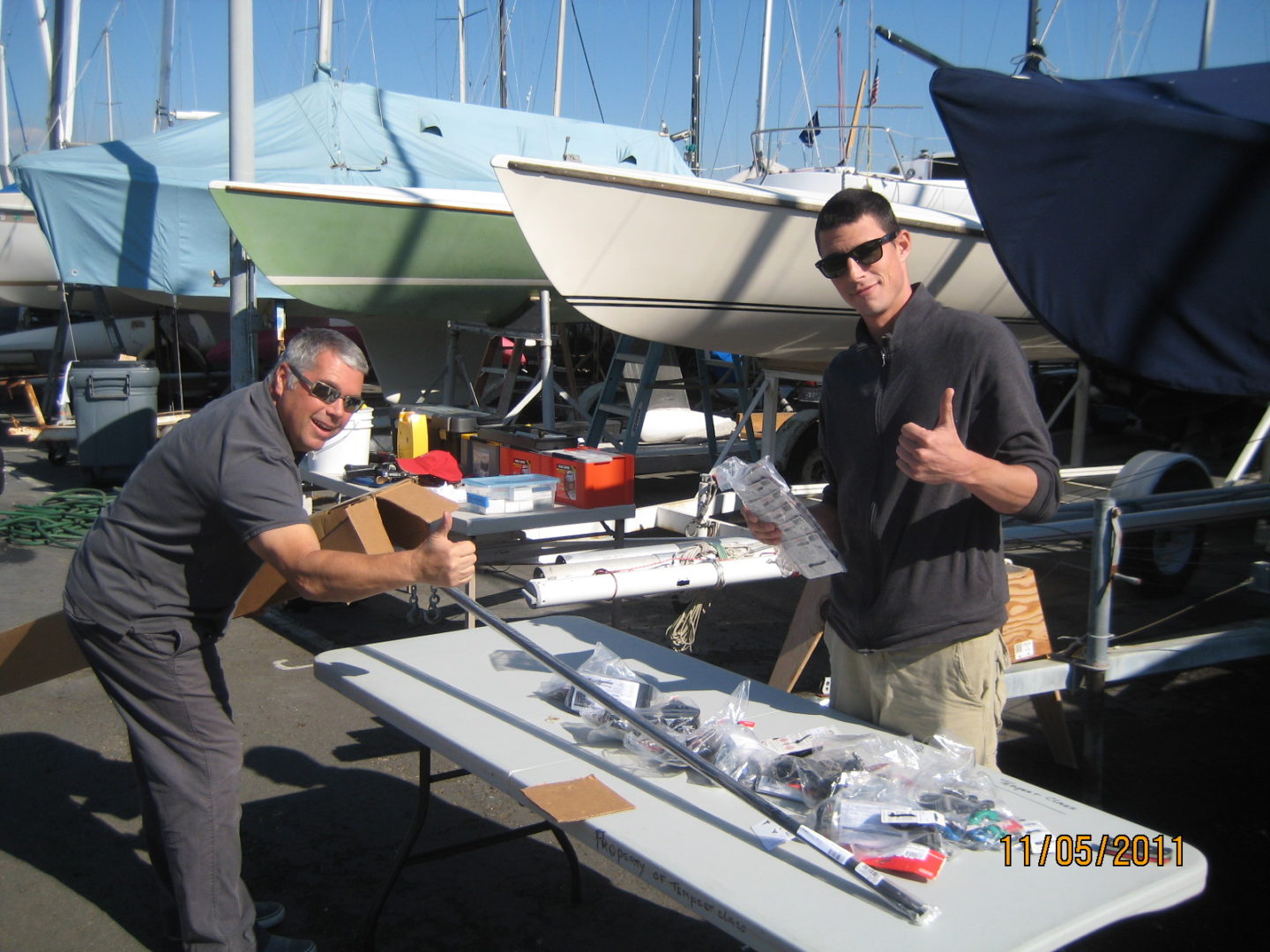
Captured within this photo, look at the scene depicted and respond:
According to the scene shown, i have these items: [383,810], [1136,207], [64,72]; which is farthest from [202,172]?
[1136,207]

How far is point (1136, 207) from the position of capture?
3924 millimetres

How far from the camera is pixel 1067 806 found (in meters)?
1.70

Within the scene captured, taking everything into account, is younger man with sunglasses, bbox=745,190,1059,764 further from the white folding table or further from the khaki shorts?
the white folding table

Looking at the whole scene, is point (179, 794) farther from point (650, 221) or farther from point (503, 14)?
point (503, 14)

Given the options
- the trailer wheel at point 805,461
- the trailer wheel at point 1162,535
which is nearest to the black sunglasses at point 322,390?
the trailer wheel at point 1162,535

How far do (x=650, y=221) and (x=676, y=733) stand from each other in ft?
13.9

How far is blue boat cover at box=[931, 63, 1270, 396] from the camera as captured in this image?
3.68m

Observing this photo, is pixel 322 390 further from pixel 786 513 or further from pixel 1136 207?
pixel 1136 207

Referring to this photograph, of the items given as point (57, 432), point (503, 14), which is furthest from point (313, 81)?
point (503, 14)

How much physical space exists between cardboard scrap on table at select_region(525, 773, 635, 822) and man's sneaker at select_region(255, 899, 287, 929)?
1.28 m

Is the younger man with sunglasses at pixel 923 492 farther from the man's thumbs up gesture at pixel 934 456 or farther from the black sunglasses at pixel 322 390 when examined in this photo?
the black sunglasses at pixel 322 390

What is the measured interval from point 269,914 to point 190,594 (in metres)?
0.98
